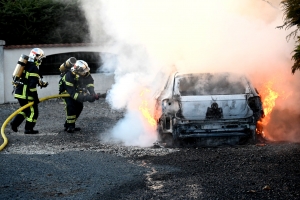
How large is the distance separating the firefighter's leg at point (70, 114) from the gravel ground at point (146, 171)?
1.53 metres

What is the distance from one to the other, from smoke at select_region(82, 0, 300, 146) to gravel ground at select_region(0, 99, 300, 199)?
4.91 feet

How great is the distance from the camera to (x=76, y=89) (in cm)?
1293

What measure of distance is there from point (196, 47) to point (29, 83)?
11.9 feet

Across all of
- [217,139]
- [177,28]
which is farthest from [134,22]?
[217,139]

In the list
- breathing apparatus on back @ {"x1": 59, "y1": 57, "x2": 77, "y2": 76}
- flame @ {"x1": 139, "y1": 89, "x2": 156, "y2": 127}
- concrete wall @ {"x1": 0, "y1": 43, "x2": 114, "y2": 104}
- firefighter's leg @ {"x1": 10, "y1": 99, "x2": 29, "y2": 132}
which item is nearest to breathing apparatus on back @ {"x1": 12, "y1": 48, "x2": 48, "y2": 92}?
firefighter's leg @ {"x1": 10, "y1": 99, "x2": 29, "y2": 132}

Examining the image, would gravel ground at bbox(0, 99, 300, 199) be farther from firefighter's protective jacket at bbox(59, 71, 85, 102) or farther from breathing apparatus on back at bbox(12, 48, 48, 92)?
breathing apparatus on back at bbox(12, 48, 48, 92)

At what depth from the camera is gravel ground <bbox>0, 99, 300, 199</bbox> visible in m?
6.67

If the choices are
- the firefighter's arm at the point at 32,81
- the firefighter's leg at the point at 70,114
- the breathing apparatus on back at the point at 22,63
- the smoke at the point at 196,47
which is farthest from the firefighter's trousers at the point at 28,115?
the smoke at the point at 196,47

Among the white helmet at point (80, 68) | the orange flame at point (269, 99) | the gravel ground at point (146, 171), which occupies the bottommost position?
the gravel ground at point (146, 171)

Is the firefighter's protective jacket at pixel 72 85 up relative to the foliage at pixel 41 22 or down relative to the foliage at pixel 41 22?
down

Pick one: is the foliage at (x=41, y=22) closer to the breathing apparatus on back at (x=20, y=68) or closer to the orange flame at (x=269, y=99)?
the breathing apparatus on back at (x=20, y=68)

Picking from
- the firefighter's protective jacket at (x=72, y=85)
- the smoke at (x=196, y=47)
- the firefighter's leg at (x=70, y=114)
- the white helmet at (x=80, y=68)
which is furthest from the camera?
the firefighter's leg at (x=70, y=114)

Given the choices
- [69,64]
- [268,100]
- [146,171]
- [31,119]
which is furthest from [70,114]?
[146,171]

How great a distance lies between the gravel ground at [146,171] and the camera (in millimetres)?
6668
